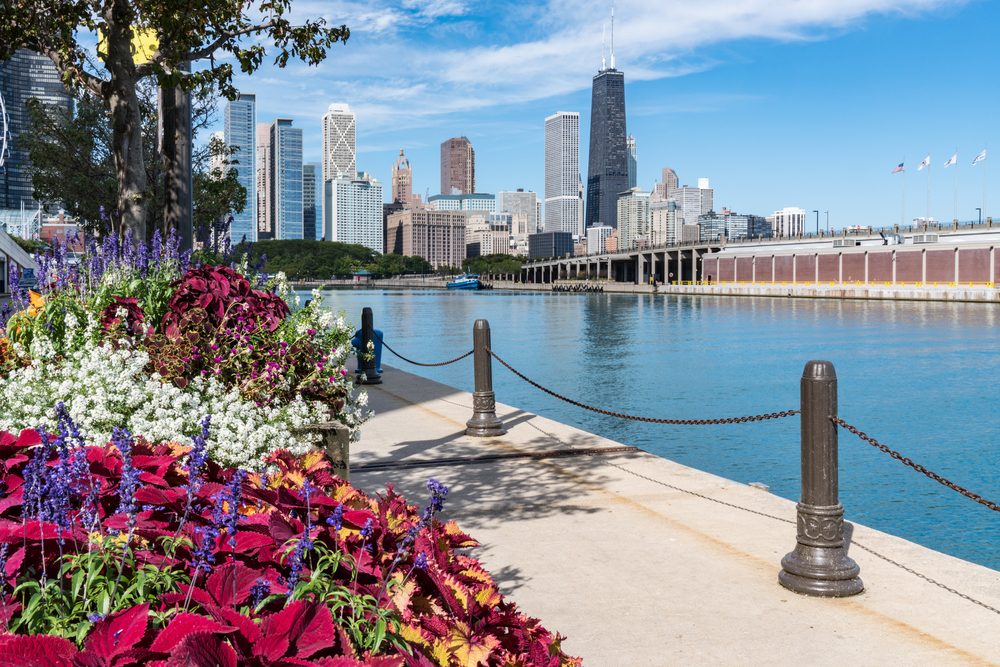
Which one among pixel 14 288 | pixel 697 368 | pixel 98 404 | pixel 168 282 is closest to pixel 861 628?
pixel 98 404

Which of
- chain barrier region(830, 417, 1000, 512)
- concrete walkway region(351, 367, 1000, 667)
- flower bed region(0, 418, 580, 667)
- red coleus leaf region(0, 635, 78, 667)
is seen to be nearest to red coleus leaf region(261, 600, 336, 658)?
flower bed region(0, 418, 580, 667)

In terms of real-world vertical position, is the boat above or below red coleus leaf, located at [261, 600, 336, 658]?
above

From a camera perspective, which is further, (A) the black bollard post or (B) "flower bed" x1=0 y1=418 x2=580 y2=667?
(A) the black bollard post

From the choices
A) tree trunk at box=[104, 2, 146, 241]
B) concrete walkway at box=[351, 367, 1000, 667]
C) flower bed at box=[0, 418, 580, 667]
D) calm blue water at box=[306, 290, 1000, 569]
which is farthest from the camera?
calm blue water at box=[306, 290, 1000, 569]

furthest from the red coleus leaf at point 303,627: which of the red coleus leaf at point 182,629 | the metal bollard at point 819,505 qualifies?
the metal bollard at point 819,505

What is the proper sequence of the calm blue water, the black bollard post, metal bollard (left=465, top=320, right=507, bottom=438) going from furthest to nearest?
1. the black bollard post
2. the calm blue water
3. metal bollard (left=465, top=320, right=507, bottom=438)

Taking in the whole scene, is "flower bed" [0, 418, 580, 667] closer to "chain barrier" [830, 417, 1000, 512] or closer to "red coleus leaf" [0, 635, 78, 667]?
"red coleus leaf" [0, 635, 78, 667]

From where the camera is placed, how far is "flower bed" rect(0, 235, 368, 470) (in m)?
4.65

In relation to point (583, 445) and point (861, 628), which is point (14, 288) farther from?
point (861, 628)

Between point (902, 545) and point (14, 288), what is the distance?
22.8ft

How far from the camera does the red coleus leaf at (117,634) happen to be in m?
1.85

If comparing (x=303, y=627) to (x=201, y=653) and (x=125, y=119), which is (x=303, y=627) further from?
(x=125, y=119)

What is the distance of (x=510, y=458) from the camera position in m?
8.38

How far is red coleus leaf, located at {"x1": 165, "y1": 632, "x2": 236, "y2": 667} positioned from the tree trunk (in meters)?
6.64
